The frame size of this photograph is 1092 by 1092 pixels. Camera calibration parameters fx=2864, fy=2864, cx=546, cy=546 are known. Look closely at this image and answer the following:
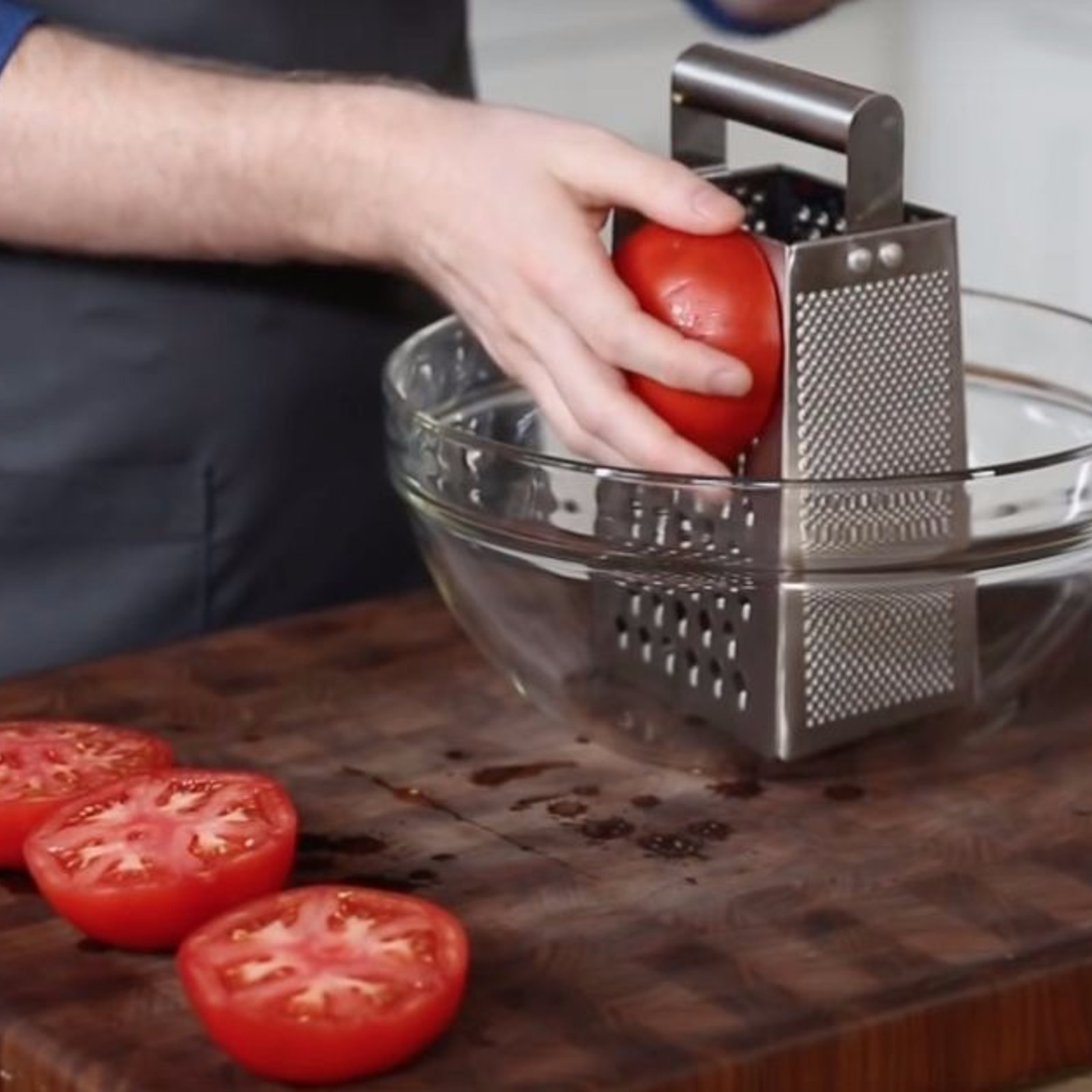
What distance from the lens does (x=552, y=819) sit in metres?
1.24

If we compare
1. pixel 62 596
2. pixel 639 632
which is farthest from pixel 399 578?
pixel 639 632

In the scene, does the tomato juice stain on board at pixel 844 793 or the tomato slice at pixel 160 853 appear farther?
the tomato juice stain on board at pixel 844 793

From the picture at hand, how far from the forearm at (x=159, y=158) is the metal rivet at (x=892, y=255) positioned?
0.27 m

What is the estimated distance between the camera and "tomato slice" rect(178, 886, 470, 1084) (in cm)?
100

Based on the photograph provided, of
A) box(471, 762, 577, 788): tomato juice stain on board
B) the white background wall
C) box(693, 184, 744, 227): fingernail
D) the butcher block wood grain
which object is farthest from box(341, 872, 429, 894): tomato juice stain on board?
the white background wall

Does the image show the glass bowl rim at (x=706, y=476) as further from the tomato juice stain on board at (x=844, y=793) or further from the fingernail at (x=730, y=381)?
the tomato juice stain on board at (x=844, y=793)

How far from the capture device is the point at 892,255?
1.25m

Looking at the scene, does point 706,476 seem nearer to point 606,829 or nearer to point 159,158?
point 606,829

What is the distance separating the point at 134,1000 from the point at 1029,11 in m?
2.05

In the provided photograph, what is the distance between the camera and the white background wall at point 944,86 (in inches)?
111

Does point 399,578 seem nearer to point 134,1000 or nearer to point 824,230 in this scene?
point 824,230

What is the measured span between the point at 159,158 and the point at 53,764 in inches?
14.3

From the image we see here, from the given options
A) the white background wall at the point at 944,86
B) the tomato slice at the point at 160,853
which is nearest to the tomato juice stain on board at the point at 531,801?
the tomato slice at the point at 160,853

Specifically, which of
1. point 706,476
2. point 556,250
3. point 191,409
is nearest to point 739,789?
point 706,476
